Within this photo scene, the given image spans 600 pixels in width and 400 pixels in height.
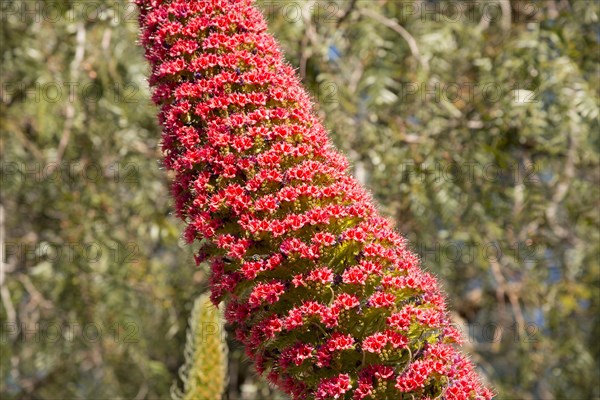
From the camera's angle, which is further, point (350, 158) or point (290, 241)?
point (350, 158)

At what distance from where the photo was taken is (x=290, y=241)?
240 cm

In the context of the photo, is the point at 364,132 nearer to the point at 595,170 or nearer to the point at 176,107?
the point at 595,170

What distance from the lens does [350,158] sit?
526 centimetres

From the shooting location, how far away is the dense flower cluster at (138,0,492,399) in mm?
2340

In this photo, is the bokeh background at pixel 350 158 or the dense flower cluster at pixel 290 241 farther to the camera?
the bokeh background at pixel 350 158

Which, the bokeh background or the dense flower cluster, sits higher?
the dense flower cluster

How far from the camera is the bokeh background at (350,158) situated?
17.5ft

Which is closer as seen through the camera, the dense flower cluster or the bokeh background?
the dense flower cluster

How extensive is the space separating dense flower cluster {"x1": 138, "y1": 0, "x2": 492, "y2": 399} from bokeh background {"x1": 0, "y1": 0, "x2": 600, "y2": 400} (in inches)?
93.6

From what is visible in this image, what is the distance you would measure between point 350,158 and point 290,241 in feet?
9.49

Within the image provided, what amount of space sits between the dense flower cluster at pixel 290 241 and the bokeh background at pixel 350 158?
7.80ft

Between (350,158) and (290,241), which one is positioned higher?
(290,241)

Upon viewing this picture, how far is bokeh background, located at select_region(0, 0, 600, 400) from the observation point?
5.34m

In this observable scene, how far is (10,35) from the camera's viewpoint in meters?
5.84
